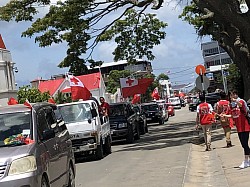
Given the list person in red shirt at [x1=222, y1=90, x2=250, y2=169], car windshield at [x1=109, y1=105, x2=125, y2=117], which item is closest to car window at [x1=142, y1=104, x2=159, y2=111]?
car windshield at [x1=109, y1=105, x2=125, y2=117]

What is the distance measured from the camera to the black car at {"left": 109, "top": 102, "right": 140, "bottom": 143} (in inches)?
946

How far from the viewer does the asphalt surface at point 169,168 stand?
1188cm

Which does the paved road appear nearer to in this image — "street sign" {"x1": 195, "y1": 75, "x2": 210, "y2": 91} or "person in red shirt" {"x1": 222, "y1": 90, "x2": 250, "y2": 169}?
"person in red shirt" {"x1": 222, "y1": 90, "x2": 250, "y2": 169}

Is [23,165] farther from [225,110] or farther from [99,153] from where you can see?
[225,110]

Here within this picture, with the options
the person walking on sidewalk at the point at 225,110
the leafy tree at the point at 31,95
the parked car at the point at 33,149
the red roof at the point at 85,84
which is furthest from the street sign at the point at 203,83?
the red roof at the point at 85,84

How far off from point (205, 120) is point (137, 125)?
33.4ft

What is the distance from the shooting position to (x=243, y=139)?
12156 millimetres

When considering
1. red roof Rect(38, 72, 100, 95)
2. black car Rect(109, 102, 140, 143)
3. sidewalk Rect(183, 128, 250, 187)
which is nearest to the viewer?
sidewalk Rect(183, 128, 250, 187)

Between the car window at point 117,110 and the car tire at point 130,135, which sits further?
the car window at point 117,110

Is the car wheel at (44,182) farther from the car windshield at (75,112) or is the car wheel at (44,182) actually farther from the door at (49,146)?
the car windshield at (75,112)

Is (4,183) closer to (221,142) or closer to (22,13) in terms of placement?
(221,142)

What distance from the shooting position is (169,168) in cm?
1423

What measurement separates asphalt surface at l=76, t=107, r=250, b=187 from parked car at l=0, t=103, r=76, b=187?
7.85ft

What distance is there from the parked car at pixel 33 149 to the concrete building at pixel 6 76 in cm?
5066
